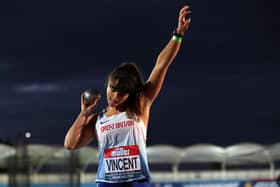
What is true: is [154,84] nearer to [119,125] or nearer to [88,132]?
[119,125]

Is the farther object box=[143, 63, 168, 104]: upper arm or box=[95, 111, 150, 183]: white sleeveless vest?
box=[143, 63, 168, 104]: upper arm

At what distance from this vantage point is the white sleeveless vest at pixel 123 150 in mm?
3955

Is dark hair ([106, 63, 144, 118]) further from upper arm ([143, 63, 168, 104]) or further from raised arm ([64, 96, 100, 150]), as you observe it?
raised arm ([64, 96, 100, 150])

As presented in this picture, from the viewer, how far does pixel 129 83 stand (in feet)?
13.2

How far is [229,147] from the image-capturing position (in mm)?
42688

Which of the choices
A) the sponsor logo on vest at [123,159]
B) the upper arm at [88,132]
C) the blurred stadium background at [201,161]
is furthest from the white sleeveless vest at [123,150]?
the blurred stadium background at [201,161]

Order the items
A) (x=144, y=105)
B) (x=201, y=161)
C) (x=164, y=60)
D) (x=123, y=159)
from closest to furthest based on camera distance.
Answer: (x=123, y=159) < (x=144, y=105) < (x=164, y=60) < (x=201, y=161)

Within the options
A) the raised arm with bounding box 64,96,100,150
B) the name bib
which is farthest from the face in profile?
the name bib

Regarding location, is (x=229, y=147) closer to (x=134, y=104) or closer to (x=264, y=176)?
(x=264, y=176)

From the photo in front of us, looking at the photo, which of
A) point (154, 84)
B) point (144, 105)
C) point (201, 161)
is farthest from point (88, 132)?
point (201, 161)

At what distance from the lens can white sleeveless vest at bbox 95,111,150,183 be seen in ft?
13.0

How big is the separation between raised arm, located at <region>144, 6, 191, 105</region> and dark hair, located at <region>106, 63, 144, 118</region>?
6 cm

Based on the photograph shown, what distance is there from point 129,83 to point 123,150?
406 mm

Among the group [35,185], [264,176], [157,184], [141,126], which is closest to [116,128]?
[141,126]
